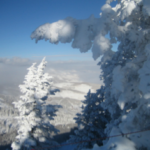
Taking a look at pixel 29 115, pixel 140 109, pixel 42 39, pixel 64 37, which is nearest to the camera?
pixel 140 109

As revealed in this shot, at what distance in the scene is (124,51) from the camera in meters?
5.40

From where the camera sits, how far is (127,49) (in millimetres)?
5238

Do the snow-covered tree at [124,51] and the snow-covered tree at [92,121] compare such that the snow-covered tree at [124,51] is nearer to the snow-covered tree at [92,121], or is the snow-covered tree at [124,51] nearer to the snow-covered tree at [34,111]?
the snow-covered tree at [92,121]

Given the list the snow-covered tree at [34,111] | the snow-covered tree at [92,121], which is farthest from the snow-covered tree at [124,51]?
the snow-covered tree at [34,111]

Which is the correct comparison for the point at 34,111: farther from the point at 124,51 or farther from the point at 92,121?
the point at 124,51

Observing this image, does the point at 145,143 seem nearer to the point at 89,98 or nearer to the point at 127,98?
the point at 127,98

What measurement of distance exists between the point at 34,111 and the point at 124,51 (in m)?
9.08

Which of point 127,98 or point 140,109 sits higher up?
point 127,98

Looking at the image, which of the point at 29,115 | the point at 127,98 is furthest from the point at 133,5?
the point at 29,115

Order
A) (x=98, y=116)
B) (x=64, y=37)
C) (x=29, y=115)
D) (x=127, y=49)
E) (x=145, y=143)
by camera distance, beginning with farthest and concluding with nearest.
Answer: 1. (x=98, y=116)
2. (x=29, y=115)
3. (x=64, y=37)
4. (x=127, y=49)
5. (x=145, y=143)

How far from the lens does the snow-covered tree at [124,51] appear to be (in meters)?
3.49

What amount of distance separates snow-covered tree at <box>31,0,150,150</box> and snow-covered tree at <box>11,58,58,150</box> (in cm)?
567

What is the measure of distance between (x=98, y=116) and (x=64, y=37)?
8495 mm

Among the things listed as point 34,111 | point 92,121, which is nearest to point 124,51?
point 92,121
